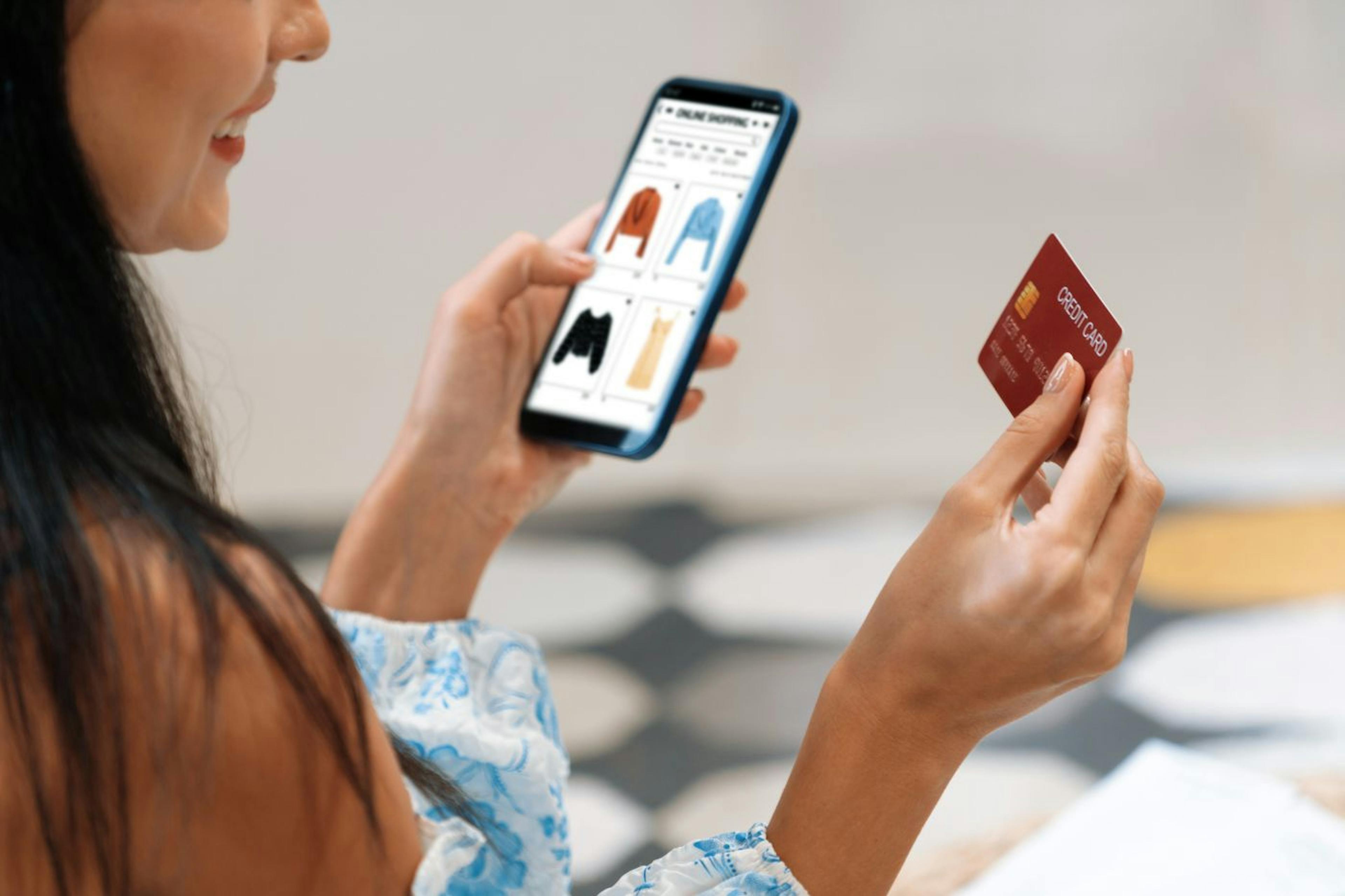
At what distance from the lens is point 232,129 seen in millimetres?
617

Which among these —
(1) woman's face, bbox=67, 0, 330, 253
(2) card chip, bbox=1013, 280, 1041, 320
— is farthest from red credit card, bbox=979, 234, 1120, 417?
(1) woman's face, bbox=67, 0, 330, 253

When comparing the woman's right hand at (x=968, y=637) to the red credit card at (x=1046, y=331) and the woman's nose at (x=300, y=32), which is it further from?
the woman's nose at (x=300, y=32)

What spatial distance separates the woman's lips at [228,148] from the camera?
1.98ft

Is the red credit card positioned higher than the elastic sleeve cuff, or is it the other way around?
the red credit card

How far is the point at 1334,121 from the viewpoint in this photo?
202cm

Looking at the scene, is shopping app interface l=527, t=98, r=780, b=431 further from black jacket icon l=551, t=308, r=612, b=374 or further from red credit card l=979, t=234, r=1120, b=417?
red credit card l=979, t=234, r=1120, b=417

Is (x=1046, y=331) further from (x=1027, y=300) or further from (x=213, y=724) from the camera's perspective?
(x=213, y=724)

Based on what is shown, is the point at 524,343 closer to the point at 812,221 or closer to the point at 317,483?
the point at 317,483

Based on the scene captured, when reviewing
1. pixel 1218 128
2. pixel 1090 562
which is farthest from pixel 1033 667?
pixel 1218 128

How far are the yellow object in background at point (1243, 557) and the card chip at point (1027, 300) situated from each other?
944 millimetres

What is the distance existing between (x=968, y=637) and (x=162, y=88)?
14.3 inches

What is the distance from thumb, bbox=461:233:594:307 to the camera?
907mm

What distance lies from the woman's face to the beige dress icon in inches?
14.5

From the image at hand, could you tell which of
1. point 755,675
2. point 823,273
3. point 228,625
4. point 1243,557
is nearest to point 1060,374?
point 228,625
